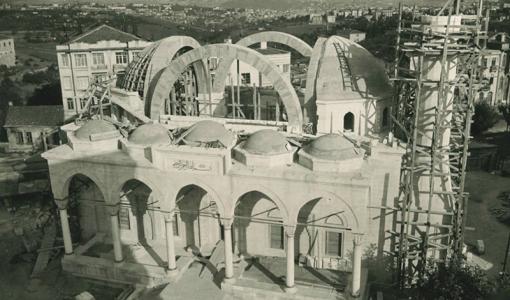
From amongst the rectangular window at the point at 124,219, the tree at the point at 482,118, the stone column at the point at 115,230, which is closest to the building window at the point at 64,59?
the rectangular window at the point at 124,219

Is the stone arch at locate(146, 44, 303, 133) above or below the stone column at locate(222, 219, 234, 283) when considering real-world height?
above

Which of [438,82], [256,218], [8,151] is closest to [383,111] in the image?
[438,82]

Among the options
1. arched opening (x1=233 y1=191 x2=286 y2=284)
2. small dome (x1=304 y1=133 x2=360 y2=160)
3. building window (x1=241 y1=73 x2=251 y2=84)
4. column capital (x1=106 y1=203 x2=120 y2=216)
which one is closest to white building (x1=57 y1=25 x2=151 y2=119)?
building window (x1=241 y1=73 x2=251 y2=84)

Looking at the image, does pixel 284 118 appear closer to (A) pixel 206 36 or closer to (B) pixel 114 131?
(B) pixel 114 131

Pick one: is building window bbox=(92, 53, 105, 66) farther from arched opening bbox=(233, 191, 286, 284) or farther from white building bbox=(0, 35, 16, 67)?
white building bbox=(0, 35, 16, 67)

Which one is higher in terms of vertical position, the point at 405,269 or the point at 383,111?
the point at 383,111

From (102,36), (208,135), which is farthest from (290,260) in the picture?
(102,36)

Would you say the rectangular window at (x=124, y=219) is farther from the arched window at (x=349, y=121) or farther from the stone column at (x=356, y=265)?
the arched window at (x=349, y=121)
